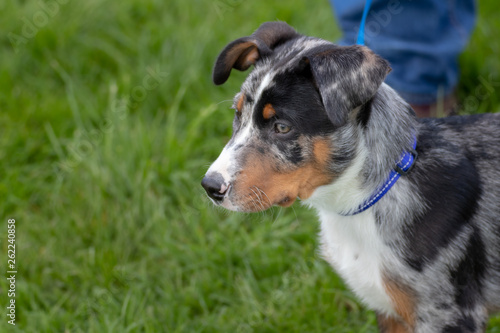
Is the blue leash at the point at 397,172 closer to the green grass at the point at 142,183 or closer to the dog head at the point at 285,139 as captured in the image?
the dog head at the point at 285,139

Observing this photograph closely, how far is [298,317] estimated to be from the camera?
150 inches

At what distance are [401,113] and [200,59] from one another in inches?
116

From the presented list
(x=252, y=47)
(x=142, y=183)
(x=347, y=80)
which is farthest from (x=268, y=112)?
(x=142, y=183)

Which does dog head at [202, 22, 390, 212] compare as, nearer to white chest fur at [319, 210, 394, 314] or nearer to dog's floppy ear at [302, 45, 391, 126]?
dog's floppy ear at [302, 45, 391, 126]

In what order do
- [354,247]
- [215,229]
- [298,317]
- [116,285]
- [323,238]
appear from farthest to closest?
[215,229] < [116,285] < [298,317] < [323,238] < [354,247]

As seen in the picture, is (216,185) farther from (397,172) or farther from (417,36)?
(417,36)

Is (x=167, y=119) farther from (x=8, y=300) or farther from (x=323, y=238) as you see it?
(x=323, y=238)

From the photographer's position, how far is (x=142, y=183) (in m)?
4.69

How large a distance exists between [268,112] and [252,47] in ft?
1.76

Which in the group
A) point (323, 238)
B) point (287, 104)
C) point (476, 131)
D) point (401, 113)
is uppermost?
point (287, 104)

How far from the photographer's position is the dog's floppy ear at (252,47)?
10.6ft

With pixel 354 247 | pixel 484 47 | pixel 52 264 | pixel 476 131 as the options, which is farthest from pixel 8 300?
pixel 484 47

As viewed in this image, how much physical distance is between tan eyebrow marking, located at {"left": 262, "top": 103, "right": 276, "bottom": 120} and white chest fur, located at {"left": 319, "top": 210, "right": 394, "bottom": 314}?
24.9 inches

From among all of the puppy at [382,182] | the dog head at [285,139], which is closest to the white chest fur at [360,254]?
the puppy at [382,182]
